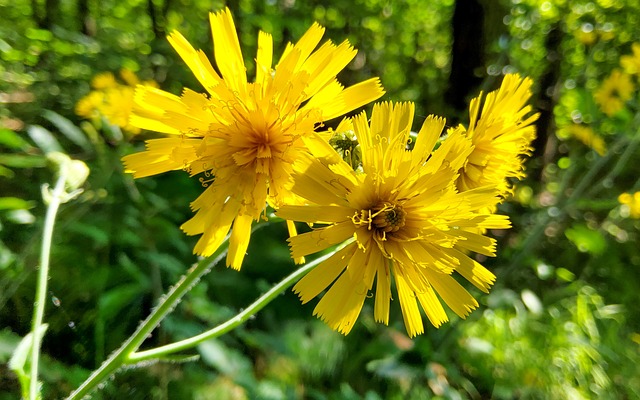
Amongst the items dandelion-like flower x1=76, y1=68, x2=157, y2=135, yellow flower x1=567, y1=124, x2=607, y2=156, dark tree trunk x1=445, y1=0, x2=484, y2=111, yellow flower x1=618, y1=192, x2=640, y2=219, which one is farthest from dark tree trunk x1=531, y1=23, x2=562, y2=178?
dandelion-like flower x1=76, y1=68, x2=157, y2=135

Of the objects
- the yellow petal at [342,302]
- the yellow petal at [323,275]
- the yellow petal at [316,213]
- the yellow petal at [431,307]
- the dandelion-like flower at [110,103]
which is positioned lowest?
the dandelion-like flower at [110,103]

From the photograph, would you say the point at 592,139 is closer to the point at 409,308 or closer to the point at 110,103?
the point at 409,308

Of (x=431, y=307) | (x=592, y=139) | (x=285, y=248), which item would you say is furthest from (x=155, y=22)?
(x=431, y=307)

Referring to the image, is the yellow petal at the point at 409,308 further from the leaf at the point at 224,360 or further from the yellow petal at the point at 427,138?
the leaf at the point at 224,360

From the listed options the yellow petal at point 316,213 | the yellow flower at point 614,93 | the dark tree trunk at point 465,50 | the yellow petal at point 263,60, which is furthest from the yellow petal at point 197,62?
the dark tree trunk at point 465,50

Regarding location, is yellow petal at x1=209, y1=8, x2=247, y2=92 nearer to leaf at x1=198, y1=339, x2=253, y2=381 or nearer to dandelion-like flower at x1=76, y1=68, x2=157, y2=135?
leaf at x1=198, y1=339, x2=253, y2=381

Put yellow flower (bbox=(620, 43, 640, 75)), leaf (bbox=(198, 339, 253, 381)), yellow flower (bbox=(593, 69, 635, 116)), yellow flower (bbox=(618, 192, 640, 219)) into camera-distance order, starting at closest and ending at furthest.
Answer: leaf (bbox=(198, 339, 253, 381)), yellow flower (bbox=(618, 192, 640, 219)), yellow flower (bbox=(620, 43, 640, 75)), yellow flower (bbox=(593, 69, 635, 116))
